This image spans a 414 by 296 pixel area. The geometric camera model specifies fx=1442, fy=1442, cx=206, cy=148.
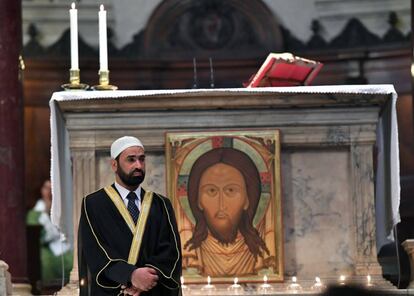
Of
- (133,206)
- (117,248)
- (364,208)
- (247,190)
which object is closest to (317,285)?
(364,208)

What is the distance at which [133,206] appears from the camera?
8.27 meters

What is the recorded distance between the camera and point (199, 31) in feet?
56.0

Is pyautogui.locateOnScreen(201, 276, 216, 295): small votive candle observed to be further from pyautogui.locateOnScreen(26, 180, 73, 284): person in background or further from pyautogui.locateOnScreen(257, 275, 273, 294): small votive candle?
pyautogui.locateOnScreen(26, 180, 73, 284): person in background

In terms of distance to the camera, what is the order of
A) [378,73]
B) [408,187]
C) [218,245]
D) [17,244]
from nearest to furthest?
[218,245]
[17,244]
[408,187]
[378,73]

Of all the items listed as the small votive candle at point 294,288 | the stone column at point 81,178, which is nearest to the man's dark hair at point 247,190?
the small votive candle at point 294,288

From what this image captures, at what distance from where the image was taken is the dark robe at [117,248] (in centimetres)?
802

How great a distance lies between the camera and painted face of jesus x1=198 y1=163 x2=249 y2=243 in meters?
10.3

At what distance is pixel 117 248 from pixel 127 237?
0.28 feet

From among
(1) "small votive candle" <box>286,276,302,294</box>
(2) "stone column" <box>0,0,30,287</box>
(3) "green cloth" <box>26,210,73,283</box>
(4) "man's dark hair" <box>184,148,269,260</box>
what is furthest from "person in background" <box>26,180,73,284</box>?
(1) "small votive candle" <box>286,276,302,294</box>

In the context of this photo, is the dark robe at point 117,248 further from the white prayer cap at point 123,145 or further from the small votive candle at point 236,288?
the small votive candle at point 236,288

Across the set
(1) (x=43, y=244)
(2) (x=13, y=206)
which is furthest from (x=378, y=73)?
(2) (x=13, y=206)

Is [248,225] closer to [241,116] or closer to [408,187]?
[241,116]

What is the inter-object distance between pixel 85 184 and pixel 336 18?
7.16 meters

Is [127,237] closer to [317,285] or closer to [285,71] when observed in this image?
[317,285]
